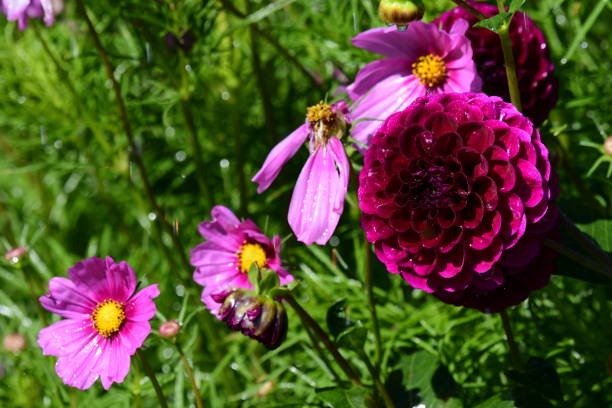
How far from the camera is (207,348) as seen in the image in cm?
98

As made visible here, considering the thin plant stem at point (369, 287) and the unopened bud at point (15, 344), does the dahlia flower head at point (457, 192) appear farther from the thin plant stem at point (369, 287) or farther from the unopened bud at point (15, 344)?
the unopened bud at point (15, 344)

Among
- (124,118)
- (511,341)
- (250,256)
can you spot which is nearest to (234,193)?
(124,118)

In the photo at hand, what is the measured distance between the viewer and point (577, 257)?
A: 0.50m

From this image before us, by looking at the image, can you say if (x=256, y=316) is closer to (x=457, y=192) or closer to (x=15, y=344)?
(x=457, y=192)

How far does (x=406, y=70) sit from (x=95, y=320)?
0.30m

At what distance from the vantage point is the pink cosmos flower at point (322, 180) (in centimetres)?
52

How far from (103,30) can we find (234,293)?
2.24 feet

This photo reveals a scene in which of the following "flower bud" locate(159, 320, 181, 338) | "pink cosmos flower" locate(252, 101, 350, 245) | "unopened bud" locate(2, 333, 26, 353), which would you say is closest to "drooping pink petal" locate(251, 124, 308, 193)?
"pink cosmos flower" locate(252, 101, 350, 245)

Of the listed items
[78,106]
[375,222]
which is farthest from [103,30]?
[375,222]

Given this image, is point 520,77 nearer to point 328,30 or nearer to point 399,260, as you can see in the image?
point 399,260

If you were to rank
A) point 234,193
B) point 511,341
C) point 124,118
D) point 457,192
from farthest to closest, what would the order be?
point 234,193
point 124,118
point 511,341
point 457,192

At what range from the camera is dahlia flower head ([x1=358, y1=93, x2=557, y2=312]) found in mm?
444

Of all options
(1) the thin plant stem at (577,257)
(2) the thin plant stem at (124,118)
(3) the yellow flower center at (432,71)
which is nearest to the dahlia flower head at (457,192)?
(1) the thin plant stem at (577,257)

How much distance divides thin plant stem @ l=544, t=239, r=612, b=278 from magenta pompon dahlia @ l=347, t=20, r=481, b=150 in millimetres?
141
